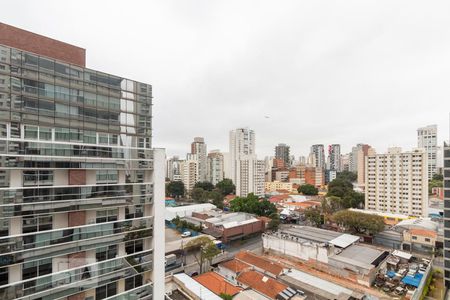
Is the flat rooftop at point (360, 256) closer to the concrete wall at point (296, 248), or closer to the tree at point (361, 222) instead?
the concrete wall at point (296, 248)

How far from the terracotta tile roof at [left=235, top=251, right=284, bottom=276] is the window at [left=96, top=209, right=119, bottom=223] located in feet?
58.0

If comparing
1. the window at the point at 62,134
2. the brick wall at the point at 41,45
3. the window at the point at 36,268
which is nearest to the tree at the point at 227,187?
the window at the point at 62,134

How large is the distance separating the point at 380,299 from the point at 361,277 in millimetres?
2615

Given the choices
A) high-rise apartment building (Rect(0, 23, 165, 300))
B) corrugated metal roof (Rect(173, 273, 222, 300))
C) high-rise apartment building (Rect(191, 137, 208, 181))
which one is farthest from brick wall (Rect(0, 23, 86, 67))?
high-rise apartment building (Rect(191, 137, 208, 181))

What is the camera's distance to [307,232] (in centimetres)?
3266

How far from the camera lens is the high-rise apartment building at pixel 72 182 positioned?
9.99 metres

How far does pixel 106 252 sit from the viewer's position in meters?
12.0

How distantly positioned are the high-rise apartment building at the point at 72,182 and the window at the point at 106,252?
5 cm

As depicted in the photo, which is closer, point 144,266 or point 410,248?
point 144,266

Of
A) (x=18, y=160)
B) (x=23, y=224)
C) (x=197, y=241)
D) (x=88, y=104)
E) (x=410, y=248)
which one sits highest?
(x=88, y=104)

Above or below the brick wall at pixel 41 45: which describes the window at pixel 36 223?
below

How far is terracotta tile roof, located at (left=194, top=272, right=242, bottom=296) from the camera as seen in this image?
62.8 ft

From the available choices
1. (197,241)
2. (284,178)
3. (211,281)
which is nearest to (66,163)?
(211,281)

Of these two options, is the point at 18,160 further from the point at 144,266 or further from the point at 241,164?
the point at 241,164
